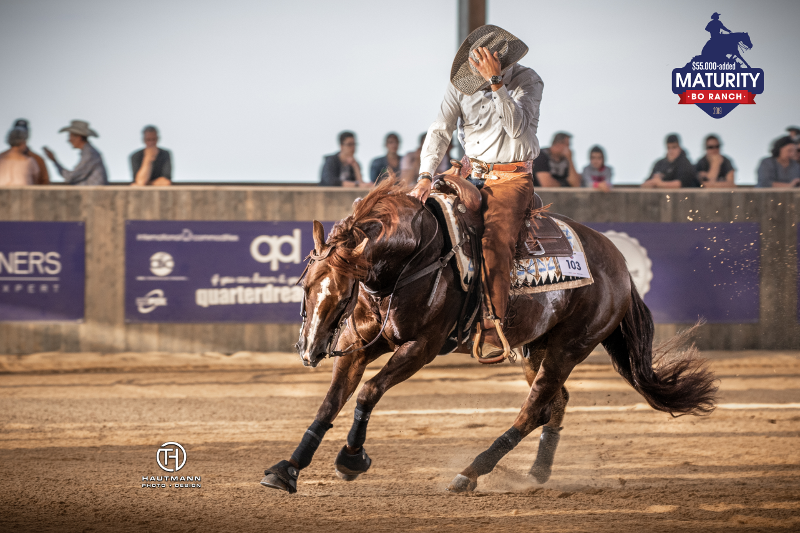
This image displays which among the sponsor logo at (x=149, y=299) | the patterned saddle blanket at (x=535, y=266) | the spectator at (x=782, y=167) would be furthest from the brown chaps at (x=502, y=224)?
the spectator at (x=782, y=167)

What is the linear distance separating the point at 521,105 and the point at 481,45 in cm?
41

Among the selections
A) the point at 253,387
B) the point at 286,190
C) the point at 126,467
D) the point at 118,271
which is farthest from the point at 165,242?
the point at 126,467

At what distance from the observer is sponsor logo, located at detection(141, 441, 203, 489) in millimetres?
4445

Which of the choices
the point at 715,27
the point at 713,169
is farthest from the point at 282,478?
the point at 713,169

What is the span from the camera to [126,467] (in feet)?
15.9

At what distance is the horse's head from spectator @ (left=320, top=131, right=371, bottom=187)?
5.82 m

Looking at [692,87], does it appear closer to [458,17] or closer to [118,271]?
[458,17]

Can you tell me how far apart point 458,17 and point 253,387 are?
5.11 metres

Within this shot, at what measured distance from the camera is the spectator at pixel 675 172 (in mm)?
9461

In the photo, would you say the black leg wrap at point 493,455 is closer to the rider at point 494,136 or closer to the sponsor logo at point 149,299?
the rider at point 494,136

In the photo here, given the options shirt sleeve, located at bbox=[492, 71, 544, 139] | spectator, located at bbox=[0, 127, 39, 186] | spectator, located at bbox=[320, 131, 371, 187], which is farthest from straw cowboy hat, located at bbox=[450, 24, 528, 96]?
spectator, located at bbox=[0, 127, 39, 186]

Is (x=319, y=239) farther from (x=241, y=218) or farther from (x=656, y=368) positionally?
(x=241, y=218)

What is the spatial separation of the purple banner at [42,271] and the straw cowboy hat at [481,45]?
19.4 ft

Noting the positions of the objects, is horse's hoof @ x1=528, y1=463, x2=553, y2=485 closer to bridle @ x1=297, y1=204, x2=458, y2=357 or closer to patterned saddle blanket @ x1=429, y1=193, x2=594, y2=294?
patterned saddle blanket @ x1=429, y1=193, x2=594, y2=294
